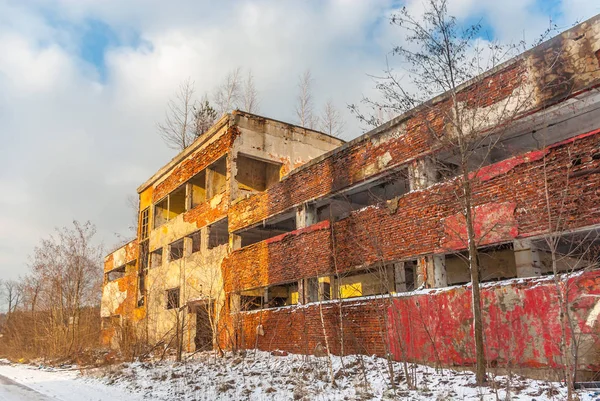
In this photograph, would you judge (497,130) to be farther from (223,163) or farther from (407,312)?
(223,163)

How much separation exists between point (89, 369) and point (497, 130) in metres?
13.9

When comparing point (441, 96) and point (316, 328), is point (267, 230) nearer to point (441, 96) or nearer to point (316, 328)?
point (316, 328)

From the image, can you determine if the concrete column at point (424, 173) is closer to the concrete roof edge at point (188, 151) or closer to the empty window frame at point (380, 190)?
the empty window frame at point (380, 190)

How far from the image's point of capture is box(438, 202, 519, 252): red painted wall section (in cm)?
827

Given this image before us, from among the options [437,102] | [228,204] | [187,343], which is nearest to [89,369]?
[187,343]

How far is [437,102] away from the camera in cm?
938

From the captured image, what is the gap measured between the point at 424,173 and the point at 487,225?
6.45ft

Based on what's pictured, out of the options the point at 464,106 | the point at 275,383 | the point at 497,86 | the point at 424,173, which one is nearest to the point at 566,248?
the point at 424,173

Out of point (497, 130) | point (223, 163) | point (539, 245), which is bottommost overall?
point (539, 245)

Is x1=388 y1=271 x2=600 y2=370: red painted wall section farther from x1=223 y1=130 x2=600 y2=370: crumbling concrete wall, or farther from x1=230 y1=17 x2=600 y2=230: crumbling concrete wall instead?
x1=230 y1=17 x2=600 y2=230: crumbling concrete wall


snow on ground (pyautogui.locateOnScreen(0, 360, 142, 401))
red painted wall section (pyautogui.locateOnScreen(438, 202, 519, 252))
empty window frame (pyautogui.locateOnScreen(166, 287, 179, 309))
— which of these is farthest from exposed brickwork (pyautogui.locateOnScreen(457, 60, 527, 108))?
empty window frame (pyautogui.locateOnScreen(166, 287, 179, 309))

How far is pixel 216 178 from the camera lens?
19.6m

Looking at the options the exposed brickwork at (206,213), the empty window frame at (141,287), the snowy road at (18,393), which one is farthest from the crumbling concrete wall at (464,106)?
the empty window frame at (141,287)

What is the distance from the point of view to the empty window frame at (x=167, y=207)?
22.9 m
